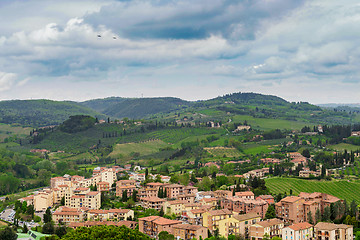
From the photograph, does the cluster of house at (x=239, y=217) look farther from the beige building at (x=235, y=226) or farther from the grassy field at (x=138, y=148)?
the grassy field at (x=138, y=148)

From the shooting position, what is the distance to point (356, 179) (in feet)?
233

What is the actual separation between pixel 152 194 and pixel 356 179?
33.2 m

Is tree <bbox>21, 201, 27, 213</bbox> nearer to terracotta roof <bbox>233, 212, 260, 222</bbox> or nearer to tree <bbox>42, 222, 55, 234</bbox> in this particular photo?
tree <bbox>42, 222, 55, 234</bbox>

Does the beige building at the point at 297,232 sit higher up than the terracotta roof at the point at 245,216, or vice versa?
the terracotta roof at the point at 245,216

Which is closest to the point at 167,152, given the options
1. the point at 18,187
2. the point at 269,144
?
the point at 269,144

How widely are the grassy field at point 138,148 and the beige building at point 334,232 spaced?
82530 millimetres

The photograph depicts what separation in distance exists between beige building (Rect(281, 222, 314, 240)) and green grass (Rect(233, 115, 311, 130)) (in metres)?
114

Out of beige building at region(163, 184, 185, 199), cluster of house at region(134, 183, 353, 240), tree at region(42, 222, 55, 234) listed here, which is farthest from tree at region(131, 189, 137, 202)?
tree at region(42, 222, 55, 234)

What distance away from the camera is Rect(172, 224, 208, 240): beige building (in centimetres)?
4675

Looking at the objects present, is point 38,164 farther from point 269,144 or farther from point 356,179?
point 356,179

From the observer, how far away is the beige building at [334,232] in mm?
46094

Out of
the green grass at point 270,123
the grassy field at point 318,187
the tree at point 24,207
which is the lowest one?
the tree at point 24,207

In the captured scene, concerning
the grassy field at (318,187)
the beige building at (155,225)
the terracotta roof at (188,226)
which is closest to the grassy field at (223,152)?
the grassy field at (318,187)

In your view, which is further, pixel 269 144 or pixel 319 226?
pixel 269 144
